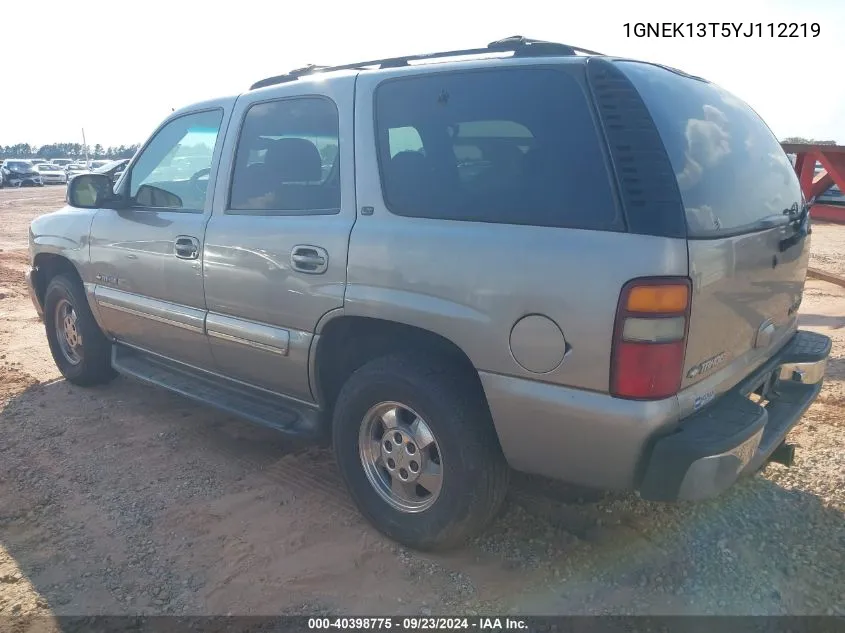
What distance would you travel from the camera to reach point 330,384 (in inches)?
128

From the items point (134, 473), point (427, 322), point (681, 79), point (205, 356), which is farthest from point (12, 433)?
point (681, 79)

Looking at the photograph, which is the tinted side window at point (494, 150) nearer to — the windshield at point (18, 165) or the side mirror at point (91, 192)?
the side mirror at point (91, 192)

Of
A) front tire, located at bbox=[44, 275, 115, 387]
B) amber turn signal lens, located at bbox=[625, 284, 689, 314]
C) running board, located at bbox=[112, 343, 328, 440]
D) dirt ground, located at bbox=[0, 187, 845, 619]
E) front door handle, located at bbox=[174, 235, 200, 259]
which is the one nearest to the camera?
amber turn signal lens, located at bbox=[625, 284, 689, 314]

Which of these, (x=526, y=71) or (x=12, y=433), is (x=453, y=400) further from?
(x=12, y=433)

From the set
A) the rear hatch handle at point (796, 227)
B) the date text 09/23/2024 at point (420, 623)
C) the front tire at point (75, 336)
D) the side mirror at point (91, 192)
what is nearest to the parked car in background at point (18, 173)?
the front tire at point (75, 336)

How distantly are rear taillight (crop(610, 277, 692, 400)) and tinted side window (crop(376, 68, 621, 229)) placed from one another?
0.85ft

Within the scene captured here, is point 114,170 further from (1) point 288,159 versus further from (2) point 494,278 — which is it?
(2) point 494,278

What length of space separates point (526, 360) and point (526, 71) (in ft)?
3.54

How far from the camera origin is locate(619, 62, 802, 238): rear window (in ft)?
7.57

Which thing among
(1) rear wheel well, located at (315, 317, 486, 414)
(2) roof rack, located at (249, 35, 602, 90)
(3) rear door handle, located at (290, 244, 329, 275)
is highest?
(2) roof rack, located at (249, 35, 602, 90)

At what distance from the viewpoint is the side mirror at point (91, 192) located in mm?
4168

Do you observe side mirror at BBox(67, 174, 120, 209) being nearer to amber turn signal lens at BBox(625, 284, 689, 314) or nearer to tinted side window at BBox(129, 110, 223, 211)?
tinted side window at BBox(129, 110, 223, 211)

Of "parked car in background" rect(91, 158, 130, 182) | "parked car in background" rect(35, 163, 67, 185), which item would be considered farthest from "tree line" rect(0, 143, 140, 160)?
"parked car in background" rect(91, 158, 130, 182)

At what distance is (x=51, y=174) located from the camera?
37.2 meters
